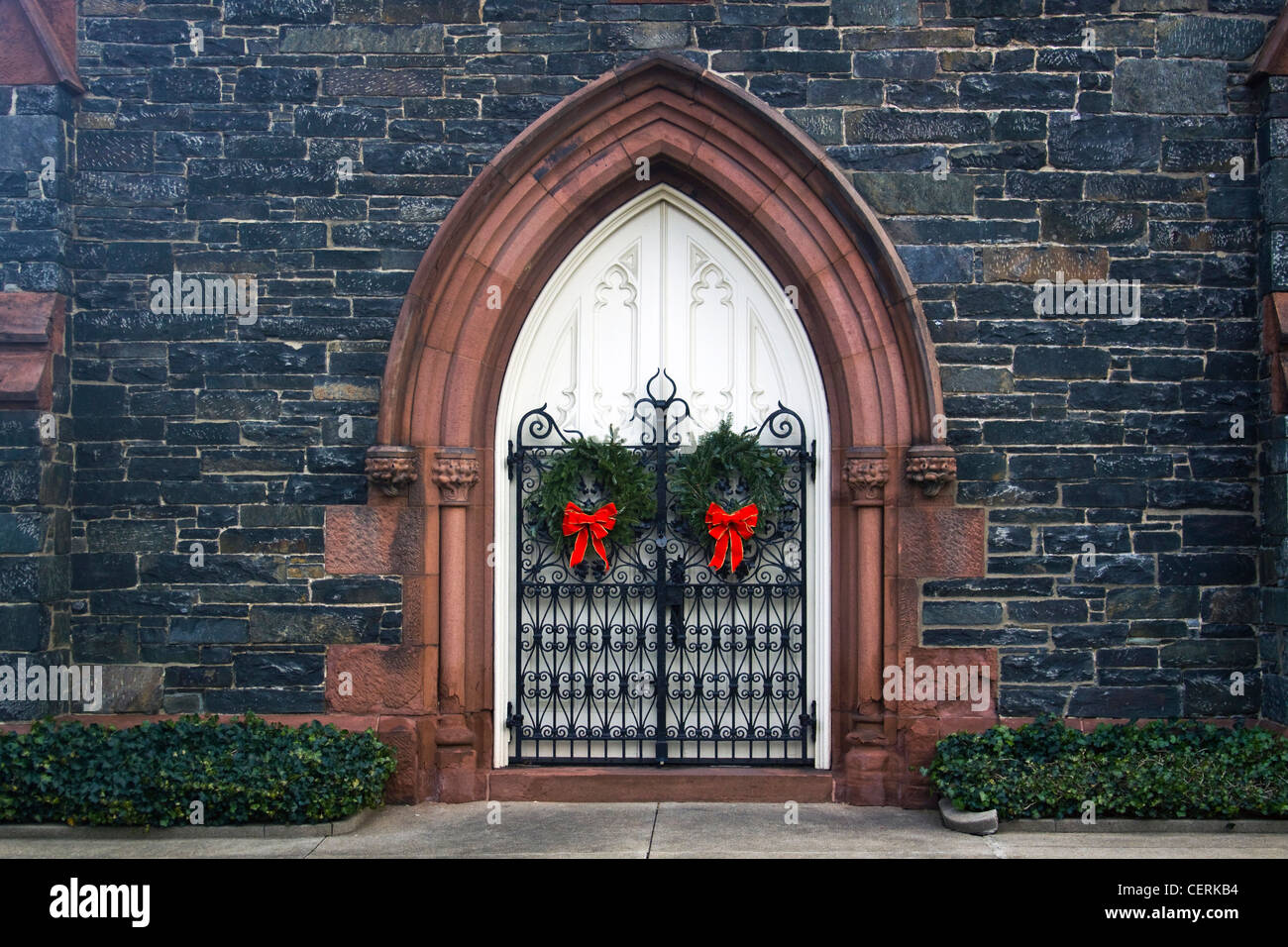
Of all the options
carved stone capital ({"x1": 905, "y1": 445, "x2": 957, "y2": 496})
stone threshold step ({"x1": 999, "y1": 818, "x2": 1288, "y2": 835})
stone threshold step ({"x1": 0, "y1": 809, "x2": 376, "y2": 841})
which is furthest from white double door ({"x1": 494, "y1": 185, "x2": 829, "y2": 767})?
stone threshold step ({"x1": 999, "y1": 818, "x2": 1288, "y2": 835})

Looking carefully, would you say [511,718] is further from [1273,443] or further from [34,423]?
[1273,443]

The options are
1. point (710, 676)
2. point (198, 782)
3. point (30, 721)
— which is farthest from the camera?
point (710, 676)

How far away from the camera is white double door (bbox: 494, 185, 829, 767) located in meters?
8.05

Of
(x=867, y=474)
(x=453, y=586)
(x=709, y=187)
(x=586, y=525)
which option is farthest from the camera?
(x=709, y=187)

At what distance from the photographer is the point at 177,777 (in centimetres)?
688

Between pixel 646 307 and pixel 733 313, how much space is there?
58 centimetres

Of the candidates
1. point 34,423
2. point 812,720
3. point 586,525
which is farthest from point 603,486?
point 34,423

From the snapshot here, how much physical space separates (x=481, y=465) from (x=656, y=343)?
141cm

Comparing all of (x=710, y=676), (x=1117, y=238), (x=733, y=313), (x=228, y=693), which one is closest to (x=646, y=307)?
(x=733, y=313)

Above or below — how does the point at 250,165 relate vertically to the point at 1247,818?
above

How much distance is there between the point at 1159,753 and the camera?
725cm

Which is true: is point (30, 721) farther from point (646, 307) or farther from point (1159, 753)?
point (1159, 753)

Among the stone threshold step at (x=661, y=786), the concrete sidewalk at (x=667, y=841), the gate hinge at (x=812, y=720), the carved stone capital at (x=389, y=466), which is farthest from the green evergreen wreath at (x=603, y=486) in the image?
the concrete sidewalk at (x=667, y=841)

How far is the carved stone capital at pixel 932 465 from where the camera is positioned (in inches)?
293
